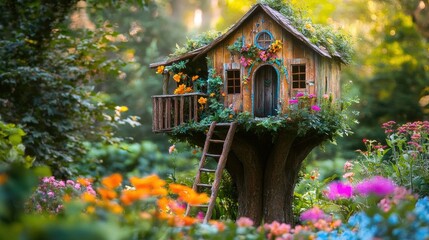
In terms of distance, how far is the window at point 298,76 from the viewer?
1030 cm

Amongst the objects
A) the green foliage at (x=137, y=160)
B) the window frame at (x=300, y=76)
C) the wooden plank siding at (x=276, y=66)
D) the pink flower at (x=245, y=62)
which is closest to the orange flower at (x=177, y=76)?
the wooden plank siding at (x=276, y=66)

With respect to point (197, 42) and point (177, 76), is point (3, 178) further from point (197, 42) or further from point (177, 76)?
point (197, 42)

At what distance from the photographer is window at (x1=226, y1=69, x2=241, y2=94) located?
1063 cm

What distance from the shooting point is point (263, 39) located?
10.5 m

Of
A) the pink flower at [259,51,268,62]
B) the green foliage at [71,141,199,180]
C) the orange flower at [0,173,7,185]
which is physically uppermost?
the pink flower at [259,51,268,62]

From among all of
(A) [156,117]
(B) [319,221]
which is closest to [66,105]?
(A) [156,117]

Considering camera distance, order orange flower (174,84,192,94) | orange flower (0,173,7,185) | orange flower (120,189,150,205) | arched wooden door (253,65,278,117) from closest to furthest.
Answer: orange flower (0,173,7,185), orange flower (120,189,150,205), arched wooden door (253,65,278,117), orange flower (174,84,192,94)

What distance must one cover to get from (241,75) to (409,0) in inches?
497

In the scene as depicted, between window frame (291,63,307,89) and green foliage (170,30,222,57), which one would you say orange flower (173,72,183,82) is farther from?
window frame (291,63,307,89)

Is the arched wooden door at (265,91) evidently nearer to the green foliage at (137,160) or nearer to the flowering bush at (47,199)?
the flowering bush at (47,199)

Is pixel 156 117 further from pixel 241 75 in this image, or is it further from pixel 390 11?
pixel 390 11

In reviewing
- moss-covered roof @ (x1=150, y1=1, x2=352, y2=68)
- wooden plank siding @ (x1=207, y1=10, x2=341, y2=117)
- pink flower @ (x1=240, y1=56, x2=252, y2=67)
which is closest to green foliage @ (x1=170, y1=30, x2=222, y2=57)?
moss-covered roof @ (x1=150, y1=1, x2=352, y2=68)

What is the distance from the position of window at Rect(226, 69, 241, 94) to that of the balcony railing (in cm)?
50

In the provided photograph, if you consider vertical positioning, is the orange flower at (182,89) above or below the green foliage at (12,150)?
above
